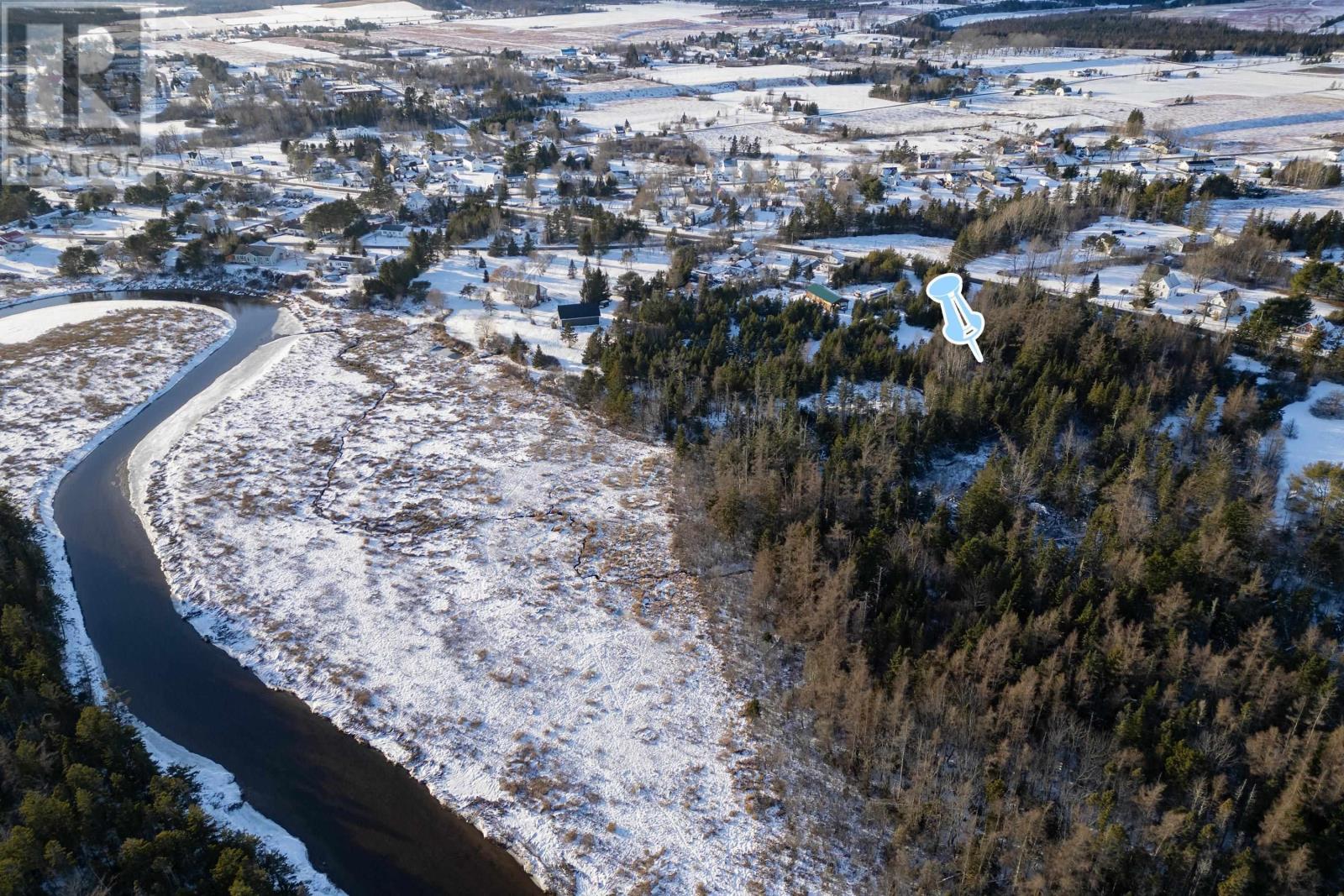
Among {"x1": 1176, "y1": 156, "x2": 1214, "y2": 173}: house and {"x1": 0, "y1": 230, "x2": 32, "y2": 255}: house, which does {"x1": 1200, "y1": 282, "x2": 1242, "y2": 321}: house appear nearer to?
{"x1": 1176, "y1": 156, "x2": 1214, "y2": 173}: house

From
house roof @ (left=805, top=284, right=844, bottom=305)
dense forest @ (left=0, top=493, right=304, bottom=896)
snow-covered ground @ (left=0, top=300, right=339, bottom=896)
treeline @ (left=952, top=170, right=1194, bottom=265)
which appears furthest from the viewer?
treeline @ (left=952, top=170, right=1194, bottom=265)

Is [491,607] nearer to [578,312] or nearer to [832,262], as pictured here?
[578,312]

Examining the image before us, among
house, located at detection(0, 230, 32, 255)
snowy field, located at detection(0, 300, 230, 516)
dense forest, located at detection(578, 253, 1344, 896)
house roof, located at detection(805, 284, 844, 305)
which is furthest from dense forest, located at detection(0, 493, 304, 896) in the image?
house, located at detection(0, 230, 32, 255)

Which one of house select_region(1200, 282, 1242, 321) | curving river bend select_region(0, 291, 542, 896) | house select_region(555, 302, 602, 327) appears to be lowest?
curving river bend select_region(0, 291, 542, 896)

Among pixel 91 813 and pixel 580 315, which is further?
pixel 580 315

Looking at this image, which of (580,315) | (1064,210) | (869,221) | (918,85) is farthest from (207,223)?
(918,85)

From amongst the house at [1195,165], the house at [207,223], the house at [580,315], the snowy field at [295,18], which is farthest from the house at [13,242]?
the snowy field at [295,18]
